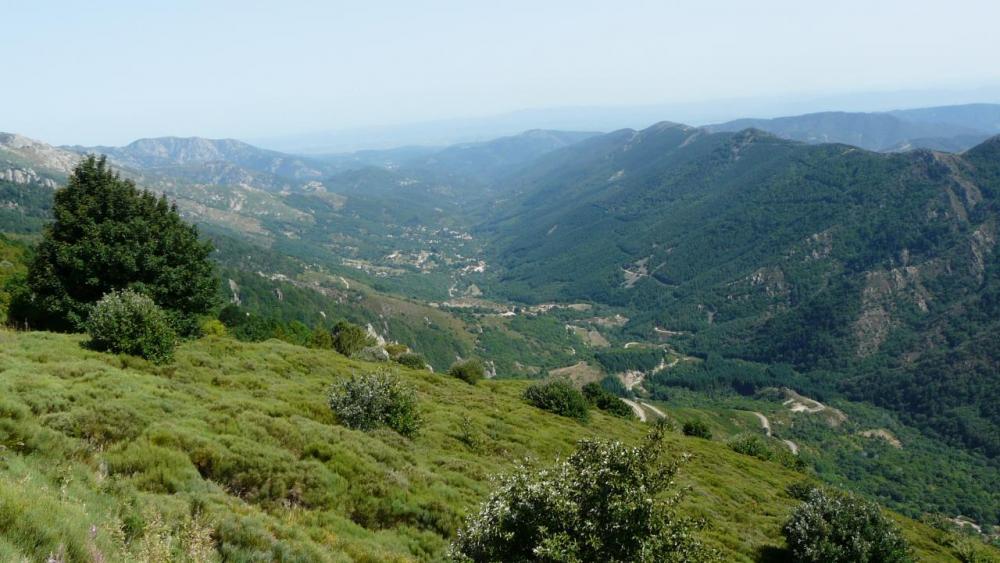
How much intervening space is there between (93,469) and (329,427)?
10.2m

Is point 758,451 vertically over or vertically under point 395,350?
under

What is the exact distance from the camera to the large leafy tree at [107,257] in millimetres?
32500

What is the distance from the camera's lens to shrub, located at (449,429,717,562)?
1065 cm

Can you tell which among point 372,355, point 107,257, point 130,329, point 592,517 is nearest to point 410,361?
point 372,355

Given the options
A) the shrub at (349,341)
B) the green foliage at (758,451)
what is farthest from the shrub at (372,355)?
the green foliage at (758,451)

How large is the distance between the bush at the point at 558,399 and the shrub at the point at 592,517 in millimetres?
46497

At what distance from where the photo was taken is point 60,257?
32.0 m

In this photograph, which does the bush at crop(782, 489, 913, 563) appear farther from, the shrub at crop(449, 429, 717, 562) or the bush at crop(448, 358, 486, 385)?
the bush at crop(448, 358, 486, 385)

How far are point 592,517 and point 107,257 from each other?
118 feet

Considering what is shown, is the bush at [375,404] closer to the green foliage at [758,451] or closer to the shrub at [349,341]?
the shrub at [349,341]

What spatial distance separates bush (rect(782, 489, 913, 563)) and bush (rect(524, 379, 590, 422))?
32.8 meters

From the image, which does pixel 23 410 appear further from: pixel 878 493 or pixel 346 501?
pixel 878 493

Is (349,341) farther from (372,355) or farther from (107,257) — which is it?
(107,257)

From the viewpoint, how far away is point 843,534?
23156mm
